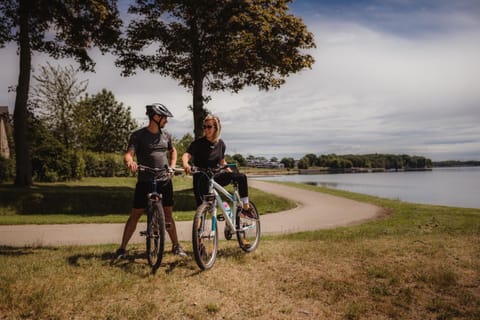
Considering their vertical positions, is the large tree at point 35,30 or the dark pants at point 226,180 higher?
the large tree at point 35,30

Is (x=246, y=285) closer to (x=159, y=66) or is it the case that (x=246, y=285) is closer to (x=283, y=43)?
(x=283, y=43)

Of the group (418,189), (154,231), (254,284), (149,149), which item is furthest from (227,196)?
(418,189)

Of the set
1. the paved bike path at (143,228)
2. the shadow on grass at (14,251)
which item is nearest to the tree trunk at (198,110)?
the paved bike path at (143,228)

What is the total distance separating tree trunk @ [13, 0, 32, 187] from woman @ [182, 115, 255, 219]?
14.7 m

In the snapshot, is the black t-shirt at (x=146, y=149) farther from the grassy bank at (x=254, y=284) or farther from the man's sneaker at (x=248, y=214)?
the man's sneaker at (x=248, y=214)

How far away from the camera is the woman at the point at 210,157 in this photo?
590cm

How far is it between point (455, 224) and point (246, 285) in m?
9.97

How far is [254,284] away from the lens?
4.85 metres

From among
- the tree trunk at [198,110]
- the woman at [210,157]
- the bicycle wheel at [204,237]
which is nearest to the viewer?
the bicycle wheel at [204,237]

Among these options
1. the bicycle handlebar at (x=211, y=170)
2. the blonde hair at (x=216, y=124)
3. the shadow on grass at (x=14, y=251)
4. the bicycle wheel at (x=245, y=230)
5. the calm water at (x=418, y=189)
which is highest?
the blonde hair at (x=216, y=124)

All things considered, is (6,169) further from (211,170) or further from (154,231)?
(211,170)

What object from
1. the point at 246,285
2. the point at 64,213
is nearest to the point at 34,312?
the point at 246,285

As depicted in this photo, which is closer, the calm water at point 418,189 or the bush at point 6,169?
the bush at point 6,169

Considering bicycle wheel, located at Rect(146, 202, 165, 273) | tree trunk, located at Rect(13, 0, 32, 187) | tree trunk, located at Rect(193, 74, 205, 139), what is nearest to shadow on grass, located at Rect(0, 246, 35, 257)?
bicycle wheel, located at Rect(146, 202, 165, 273)
